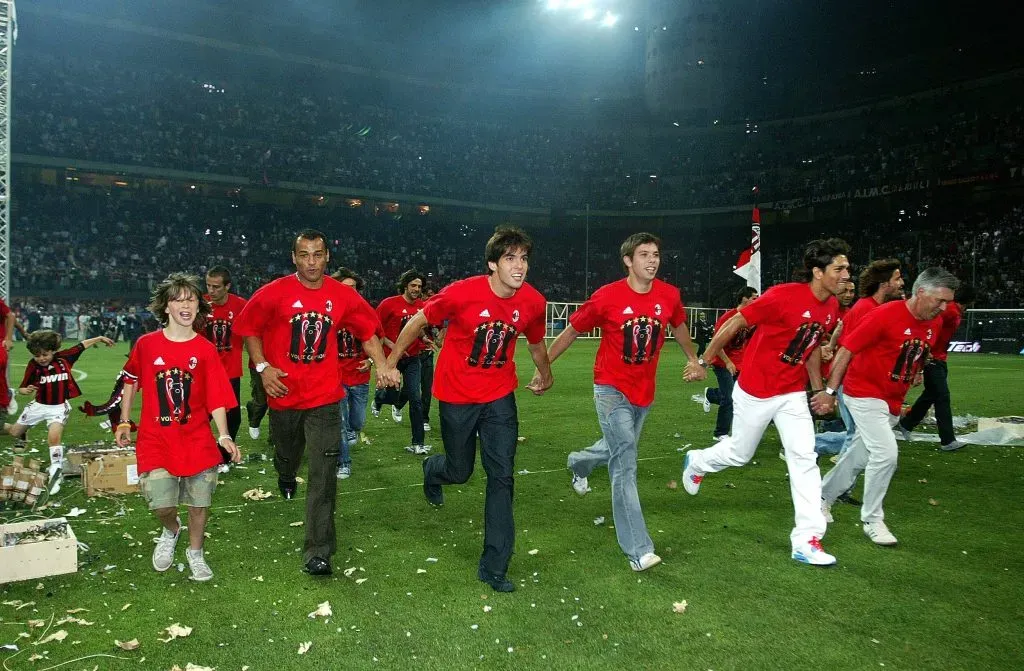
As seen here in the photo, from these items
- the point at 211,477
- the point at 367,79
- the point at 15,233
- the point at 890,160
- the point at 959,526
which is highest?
the point at 367,79

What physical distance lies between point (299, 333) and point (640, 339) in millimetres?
2453

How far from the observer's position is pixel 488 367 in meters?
5.14

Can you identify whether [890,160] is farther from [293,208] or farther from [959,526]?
[959,526]

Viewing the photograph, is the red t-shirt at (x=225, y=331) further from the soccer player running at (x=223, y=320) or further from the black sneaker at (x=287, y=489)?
the black sneaker at (x=287, y=489)

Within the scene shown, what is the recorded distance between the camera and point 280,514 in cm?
662

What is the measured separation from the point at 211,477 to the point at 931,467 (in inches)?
303

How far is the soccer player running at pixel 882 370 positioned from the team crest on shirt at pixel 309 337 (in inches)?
144

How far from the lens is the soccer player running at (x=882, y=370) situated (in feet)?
19.1

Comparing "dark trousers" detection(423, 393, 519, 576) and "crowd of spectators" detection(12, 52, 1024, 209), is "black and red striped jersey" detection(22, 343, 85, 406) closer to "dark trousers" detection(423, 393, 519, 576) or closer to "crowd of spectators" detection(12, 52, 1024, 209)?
"dark trousers" detection(423, 393, 519, 576)

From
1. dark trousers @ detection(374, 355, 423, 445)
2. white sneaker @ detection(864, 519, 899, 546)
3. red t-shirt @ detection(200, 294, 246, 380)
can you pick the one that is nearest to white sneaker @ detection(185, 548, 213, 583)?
red t-shirt @ detection(200, 294, 246, 380)

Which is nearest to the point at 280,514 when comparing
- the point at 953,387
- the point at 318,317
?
the point at 318,317

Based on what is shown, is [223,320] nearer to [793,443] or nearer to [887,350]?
[793,443]

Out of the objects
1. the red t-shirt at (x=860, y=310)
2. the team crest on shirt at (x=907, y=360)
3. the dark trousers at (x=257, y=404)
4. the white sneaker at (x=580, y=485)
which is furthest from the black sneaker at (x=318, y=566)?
the red t-shirt at (x=860, y=310)

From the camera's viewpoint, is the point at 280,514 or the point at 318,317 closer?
the point at 318,317
